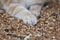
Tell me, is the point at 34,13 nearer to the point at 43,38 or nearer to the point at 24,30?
the point at 24,30

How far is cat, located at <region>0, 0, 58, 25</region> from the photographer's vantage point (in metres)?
1.66

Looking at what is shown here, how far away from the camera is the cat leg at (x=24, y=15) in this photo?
1.62 m

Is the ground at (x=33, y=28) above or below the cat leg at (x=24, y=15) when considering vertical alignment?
below

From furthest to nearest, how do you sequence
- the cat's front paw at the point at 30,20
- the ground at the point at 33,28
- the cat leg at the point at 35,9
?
the cat leg at the point at 35,9, the cat's front paw at the point at 30,20, the ground at the point at 33,28

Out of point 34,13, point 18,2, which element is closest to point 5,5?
point 18,2

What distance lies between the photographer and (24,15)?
5.55ft

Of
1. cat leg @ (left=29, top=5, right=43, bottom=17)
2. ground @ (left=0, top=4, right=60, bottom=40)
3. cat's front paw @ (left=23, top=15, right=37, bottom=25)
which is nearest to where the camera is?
ground @ (left=0, top=4, right=60, bottom=40)

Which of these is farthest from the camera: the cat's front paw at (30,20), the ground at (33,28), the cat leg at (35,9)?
the cat leg at (35,9)

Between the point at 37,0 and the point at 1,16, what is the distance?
46 centimetres

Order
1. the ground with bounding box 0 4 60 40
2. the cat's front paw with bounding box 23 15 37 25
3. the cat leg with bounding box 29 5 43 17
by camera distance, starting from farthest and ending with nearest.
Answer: the cat leg with bounding box 29 5 43 17, the cat's front paw with bounding box 23 15 37 25, the ground with bounding box 0 4 60 40

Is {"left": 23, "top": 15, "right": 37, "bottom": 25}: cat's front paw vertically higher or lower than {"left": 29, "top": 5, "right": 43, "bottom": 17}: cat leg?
lower

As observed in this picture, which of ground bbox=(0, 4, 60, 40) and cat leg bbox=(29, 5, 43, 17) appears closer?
ground bbox=(0, 4, 60, 40)

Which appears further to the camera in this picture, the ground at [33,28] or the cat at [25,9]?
the cat at [25,9]

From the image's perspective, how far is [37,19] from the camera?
1.71 m
